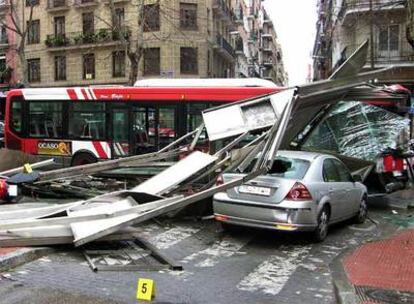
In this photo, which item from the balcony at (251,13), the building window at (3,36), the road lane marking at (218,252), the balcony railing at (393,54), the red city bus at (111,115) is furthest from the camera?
the balcony at (251,13)

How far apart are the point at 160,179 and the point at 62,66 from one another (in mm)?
44050

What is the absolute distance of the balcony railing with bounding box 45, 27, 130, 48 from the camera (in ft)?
158

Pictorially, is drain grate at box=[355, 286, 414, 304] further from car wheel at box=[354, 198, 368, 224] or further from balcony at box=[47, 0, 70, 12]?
balcony at box=[47, 0, 70, 12]

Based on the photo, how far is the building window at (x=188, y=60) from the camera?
46.8m

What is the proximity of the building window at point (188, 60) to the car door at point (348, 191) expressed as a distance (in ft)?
119

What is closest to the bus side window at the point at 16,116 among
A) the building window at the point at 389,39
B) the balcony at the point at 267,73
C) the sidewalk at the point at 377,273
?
the sidewalk at the point at 377,273

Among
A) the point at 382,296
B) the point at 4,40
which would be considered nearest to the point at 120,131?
the point at 382,296

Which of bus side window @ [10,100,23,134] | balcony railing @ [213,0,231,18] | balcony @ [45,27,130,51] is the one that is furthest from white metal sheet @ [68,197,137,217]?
balcony railing @ [213,0,231,18]

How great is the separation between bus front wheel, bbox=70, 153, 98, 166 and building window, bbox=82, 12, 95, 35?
1342 inches

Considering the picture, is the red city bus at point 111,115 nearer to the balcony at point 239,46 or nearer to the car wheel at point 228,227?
the car wheel at point 228,227

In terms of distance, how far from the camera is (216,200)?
995cm

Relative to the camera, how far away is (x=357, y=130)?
14375 mm

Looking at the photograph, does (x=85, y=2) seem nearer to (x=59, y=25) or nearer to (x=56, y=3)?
(x=56, y=3)

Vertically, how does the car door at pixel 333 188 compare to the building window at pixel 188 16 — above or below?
below
